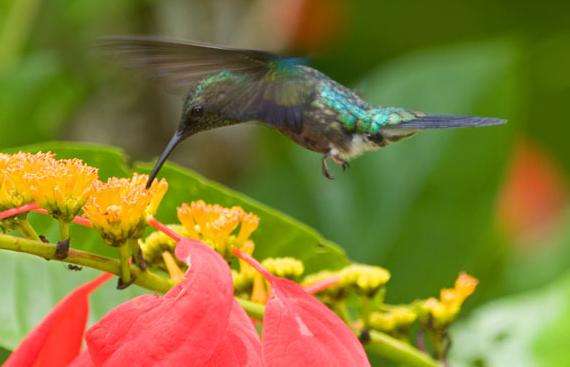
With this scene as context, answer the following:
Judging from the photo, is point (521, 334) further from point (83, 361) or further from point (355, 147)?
point (83, 361)

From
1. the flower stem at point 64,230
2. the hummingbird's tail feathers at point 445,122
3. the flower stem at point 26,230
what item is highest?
the hummingbird's tail feathers at point 445,122

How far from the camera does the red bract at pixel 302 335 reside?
662 mm

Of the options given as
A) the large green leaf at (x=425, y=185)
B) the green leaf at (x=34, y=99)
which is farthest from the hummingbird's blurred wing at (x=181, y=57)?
the large green leaf at (x=425, y=185)

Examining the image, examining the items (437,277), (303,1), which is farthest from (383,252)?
(303,1)

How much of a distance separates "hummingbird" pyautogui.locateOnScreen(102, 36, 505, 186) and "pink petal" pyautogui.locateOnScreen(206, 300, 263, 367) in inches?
6.1

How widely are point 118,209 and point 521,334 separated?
25.5 inches

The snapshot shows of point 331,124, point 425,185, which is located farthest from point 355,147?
point 425,185

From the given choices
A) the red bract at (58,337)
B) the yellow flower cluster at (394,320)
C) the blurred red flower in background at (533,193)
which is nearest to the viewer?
the red bract at (58,337)

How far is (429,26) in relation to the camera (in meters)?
2.54

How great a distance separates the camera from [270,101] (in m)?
0.88

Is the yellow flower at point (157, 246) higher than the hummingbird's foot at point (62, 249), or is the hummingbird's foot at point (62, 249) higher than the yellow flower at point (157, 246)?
the hummingbird's foot at point (62, 249)

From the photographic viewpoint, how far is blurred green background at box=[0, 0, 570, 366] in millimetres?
1560

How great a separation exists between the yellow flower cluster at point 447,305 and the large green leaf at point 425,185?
2.27 ft

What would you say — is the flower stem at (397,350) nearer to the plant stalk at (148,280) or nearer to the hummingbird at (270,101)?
the plant stalk at (148,280)
